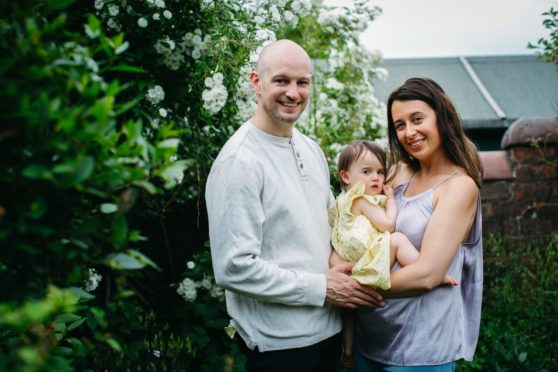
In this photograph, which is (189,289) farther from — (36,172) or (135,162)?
(36,172)

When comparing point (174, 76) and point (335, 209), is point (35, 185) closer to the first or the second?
point (335, 209)

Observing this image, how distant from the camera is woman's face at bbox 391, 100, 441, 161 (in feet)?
7.38

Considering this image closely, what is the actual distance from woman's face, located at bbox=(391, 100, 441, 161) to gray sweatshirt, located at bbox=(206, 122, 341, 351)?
0.48 meters

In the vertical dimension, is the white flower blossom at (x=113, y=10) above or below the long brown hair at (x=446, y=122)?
above

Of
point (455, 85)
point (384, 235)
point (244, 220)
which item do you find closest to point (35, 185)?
point (244, 220)

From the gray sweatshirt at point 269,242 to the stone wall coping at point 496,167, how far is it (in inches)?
95.5

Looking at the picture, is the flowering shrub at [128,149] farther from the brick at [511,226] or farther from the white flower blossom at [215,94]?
the brick at [511,226]

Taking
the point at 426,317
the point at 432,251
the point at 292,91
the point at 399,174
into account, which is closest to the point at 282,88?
the point at 292,91

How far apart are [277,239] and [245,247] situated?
186mm

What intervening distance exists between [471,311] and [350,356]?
572 millimetres

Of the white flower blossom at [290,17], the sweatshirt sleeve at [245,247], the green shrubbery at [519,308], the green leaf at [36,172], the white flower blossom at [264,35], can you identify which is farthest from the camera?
the green shrubbery at [519,308]

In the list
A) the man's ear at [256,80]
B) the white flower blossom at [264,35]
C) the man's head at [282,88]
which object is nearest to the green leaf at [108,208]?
the man's head at [282,88]

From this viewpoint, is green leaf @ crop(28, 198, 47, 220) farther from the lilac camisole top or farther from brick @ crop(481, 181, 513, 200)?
brick @ crop(481, 181, 513, 200)

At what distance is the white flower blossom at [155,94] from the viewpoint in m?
2.44
